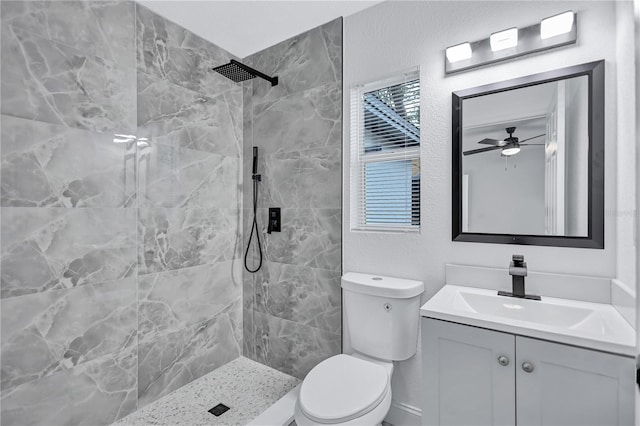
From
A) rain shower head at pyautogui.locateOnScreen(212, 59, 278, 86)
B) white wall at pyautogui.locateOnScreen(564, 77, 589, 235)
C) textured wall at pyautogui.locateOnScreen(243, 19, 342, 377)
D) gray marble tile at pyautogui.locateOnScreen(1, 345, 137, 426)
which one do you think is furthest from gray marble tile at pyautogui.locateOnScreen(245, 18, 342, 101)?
gray marble tile at pyautogui.locateOnScreen(1, 345, 137, 426)

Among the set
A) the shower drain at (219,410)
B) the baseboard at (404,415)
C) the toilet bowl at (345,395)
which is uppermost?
the toilet bowl at (345,395)

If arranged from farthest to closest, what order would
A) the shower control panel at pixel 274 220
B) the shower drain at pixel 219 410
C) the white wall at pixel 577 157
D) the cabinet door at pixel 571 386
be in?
the shower control panel at pixel 274 220
the shower drain at pixel 219 410
the white wall at pixel 577 157
the cabinet door at pixel 571 386

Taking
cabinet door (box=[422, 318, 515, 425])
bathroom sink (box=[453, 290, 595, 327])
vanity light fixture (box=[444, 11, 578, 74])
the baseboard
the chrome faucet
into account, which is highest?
vanity light fixture (box=[444, 11, 578, 74])

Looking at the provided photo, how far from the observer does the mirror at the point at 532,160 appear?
135 cm

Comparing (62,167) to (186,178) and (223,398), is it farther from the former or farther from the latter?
(223,398)

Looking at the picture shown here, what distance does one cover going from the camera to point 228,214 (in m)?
2.48

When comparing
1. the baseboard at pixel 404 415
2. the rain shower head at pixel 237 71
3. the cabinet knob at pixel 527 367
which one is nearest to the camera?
the cabinet knob at pixel 527 367

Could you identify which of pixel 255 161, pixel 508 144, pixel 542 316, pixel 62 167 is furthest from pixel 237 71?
pixel 542 316

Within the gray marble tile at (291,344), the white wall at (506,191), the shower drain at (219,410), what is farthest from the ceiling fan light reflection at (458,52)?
the shower drain at (219,410)

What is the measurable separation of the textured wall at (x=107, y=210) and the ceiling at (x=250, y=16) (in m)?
0.12

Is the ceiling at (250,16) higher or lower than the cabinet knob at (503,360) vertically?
higher

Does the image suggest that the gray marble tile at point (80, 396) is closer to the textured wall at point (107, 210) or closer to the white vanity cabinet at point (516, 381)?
the textured wall at point (107, 210)

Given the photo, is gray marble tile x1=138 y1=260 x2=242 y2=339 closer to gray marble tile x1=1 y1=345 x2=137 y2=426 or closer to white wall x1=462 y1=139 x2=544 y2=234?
gray marble tile x1=1 y1=345 x2=137 y2=426

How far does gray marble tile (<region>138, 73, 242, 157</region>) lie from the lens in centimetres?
196
